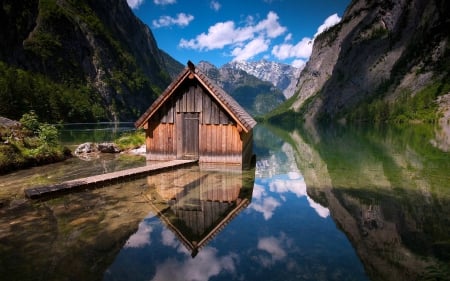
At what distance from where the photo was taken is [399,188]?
557 inches

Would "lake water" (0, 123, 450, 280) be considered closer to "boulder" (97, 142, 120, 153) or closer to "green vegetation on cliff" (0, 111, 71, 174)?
"green vegetation on cliff" (0, 111, 71, 174)

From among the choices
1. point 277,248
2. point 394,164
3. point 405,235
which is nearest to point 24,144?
point 277,248

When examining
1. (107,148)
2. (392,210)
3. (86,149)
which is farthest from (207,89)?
(86,149)

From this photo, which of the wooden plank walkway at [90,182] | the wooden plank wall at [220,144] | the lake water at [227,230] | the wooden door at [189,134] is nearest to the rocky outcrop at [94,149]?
the lake water at [227,230]

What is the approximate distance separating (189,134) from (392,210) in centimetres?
1222

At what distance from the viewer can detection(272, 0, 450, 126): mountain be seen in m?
85.4

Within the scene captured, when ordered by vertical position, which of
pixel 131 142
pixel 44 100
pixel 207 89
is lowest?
pixel 131 142

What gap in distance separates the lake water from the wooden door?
12.2 ft

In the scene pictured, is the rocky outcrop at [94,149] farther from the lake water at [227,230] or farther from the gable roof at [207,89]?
the lake water at [227,230]

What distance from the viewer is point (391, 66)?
11238cm

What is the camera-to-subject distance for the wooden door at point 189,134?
19359 millimetres

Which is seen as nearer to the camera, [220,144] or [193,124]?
[220,144]

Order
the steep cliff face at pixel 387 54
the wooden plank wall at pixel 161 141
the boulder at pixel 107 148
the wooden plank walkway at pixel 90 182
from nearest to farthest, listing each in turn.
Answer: the wooden plank walkway at pixel 90 182, the wooden plank wall at pixel 161 141, the boulder at pixel 107 148, the steep cliff face at pixel 387 54

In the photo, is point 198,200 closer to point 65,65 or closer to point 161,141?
point 161,141
